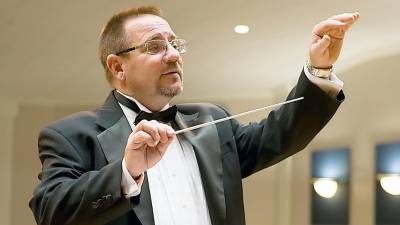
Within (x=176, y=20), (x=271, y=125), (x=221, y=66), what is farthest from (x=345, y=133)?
(x=271, y=125)

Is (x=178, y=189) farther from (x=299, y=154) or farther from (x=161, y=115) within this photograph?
(x=299, y=154)

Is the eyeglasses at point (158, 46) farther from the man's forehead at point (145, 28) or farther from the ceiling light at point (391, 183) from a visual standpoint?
the ceiling light at point (391, 183)

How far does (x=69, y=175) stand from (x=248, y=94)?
5878 millimetres

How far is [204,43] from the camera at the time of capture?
6312mm

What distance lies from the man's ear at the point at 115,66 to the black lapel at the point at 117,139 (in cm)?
9

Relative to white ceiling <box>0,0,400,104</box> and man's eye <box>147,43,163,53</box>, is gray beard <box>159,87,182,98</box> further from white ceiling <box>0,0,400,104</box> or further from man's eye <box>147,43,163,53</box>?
white ceiling <box>0,0,400,104</box>

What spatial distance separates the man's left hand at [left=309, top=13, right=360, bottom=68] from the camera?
4.91 feet

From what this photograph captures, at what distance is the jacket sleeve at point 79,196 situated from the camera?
4.55 feet

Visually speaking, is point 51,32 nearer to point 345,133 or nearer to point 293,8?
point 293,8

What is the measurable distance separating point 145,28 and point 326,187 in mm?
4980

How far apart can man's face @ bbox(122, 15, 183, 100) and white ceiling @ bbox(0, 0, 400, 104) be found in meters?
3.74

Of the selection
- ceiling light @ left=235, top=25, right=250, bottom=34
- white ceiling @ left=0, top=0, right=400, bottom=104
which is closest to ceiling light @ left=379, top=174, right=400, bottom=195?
white ceiling @ left=0, top=0, right=400, bottom=104

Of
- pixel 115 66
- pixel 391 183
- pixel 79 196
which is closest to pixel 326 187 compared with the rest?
pixel 391 183

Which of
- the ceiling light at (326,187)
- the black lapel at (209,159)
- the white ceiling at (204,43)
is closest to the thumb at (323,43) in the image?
the black lapel at (209,159)
